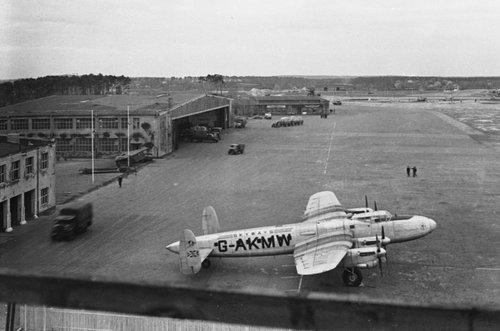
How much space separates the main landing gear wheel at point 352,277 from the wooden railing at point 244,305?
1874cm

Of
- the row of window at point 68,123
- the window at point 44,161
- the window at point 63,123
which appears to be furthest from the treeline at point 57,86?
the window at point 44,161

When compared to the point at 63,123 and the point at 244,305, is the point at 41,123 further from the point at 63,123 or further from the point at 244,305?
the point at 244,305

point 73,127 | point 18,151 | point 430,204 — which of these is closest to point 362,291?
point 430,204

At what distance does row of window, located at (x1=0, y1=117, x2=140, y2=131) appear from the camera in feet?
172

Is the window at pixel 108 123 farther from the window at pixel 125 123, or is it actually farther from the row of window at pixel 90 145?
the row of window at pixel 90 145

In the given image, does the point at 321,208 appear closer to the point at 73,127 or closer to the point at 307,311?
the point at 307,311

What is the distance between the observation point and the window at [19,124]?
2053 inches

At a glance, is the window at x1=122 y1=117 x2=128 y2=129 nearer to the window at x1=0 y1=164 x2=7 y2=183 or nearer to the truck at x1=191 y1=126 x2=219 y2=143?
the truck at x1=191 y1=126 x2=219 y2=143

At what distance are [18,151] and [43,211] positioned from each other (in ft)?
14.3

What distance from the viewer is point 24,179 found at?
31.5 meters

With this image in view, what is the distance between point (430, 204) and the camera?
116ft

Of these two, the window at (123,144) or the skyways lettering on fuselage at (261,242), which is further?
the window at (123,144)

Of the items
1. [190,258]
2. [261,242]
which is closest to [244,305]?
[190,258]

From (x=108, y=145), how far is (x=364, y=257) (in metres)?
42.1
